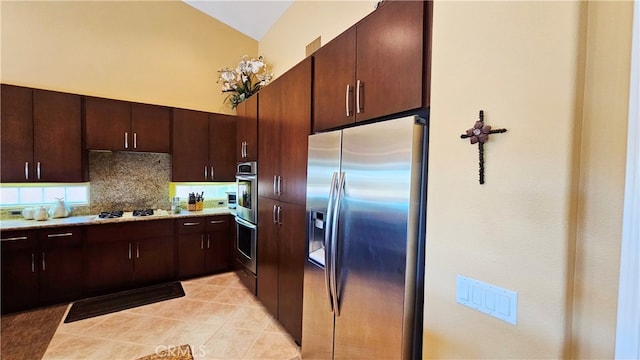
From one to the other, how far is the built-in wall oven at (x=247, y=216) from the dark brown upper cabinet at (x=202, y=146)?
79 cm

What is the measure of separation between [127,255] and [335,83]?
3.22 m

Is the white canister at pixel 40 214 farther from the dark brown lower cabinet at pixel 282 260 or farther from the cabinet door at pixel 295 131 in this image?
the cabinet door at pixel 295 131

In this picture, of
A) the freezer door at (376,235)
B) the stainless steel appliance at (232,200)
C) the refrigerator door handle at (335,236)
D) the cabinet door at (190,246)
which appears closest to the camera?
the freezer door at (376,235)

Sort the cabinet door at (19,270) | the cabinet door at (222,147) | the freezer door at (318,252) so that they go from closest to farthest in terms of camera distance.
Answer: the freezer door at (318,252)
the cabinet door at (19,270)
the cabinet door at (222,147)

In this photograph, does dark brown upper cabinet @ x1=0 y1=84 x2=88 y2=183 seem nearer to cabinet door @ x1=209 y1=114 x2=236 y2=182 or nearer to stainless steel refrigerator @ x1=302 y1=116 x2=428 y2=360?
cabinet door @ x1=209 y1=114 x2=236 y2=182

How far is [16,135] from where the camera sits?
2793 millimetres

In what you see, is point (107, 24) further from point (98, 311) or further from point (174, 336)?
point (174, 336)

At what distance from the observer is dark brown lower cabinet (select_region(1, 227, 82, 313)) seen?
2682 mm

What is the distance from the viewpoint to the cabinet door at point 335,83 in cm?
170

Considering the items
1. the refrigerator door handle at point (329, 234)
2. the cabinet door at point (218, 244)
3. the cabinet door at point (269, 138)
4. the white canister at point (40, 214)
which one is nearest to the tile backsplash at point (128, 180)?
the white canister at point (40, 214)

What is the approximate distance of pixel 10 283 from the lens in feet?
8.85

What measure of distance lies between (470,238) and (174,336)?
261 cm

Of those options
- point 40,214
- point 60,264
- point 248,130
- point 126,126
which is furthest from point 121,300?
point 248,130

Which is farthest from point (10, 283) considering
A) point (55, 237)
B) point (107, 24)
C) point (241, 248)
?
point (107, 24)
